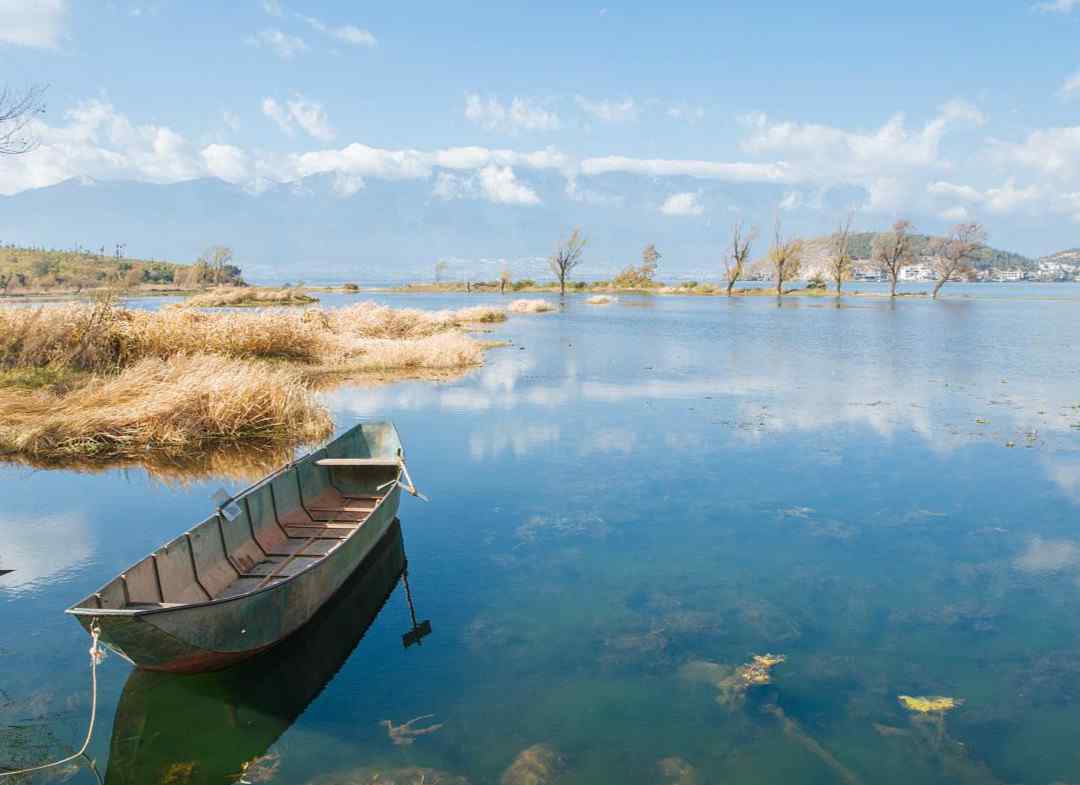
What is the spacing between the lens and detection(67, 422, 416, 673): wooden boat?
7.59 metres

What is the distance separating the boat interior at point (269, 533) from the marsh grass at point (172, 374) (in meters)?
6.23

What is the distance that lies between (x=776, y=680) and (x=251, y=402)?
15.4m

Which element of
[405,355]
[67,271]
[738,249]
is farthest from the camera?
[738,249]

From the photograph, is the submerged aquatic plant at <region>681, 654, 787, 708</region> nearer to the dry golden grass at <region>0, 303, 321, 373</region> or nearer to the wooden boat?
the wooden boat

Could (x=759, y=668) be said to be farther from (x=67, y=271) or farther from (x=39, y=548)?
(x=67, y=271)

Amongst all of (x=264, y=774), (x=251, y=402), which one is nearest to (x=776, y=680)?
(x=264, y=774)

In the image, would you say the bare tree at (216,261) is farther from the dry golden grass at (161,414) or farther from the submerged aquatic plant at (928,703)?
the submerged aquatic plant at (928,703)

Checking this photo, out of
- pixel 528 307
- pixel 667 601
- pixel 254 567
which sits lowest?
pixel 667 601

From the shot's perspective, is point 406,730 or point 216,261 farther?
point 216,261

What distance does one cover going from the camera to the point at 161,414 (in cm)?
1933

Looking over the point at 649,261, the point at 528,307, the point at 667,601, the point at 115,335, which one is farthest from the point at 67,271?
the point at 667,601

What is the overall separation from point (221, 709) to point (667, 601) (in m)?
5.81

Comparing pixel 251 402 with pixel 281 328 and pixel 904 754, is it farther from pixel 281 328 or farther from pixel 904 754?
pixel 904 754

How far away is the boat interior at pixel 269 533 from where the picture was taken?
8594 mm
